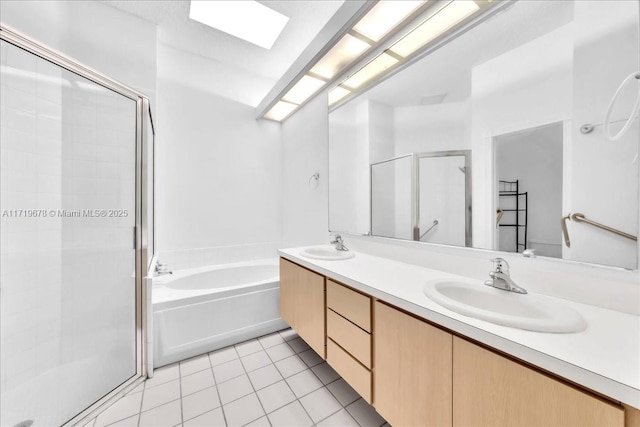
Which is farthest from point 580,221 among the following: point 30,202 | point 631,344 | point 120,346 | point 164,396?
point 30,202

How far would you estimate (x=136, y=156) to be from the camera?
171 cm

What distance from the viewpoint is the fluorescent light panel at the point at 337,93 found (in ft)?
6.54

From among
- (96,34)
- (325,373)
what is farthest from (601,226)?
(96,34)

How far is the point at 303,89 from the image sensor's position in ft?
7.40

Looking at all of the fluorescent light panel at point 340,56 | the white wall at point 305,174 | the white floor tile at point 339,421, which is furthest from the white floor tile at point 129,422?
the fluorescent light panel at point 340,56

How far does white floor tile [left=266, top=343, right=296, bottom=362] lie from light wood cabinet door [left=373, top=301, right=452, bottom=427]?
925 mm

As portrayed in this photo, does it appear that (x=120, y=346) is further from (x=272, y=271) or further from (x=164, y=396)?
(x=272, y=271)

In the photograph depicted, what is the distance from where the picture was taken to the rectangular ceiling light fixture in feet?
5.88

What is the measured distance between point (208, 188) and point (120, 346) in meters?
1.55

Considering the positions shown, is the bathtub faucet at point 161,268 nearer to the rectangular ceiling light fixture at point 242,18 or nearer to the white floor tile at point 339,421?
the white floor tile at point 339,421

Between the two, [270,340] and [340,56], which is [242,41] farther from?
[270,340]

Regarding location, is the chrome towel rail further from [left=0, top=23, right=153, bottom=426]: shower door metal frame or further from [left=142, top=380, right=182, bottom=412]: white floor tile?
[left=0, top=23, right=153, bottom=426]: shower door metal frame

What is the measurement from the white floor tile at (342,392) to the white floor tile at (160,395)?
939mm

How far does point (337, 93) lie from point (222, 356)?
2.34m
